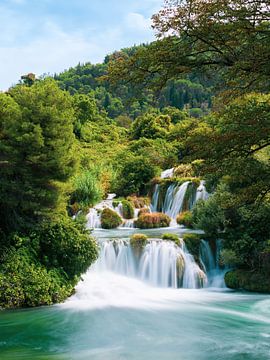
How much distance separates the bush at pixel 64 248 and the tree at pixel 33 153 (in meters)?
0.53

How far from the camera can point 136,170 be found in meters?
29.0

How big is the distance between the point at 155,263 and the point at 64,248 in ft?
13.4

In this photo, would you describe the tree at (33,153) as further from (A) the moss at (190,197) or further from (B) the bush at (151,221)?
(A) the moss at (190,197)

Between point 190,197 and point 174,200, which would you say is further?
point 174,200

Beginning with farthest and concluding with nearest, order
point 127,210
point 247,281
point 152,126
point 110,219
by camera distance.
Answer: point 152,126, point 127,210, point 110,219, point 247,281

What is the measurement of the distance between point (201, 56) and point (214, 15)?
750 millimetres

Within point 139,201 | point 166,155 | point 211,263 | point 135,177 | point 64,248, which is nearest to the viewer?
point 64,248

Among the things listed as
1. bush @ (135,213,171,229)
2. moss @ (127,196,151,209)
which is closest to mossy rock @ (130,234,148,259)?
bush @ (135,213,171,229)

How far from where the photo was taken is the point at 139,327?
10.0 meters

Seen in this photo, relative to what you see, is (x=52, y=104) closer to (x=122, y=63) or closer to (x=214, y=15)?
(x=122, y=63)

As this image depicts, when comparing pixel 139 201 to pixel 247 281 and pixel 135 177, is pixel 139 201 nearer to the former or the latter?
pixel 135 177

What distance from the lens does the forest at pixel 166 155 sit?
244 inches

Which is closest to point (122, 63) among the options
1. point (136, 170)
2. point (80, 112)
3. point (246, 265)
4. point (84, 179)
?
point (246, 265)

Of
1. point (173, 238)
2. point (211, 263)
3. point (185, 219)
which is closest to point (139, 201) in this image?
point (185, 219)
